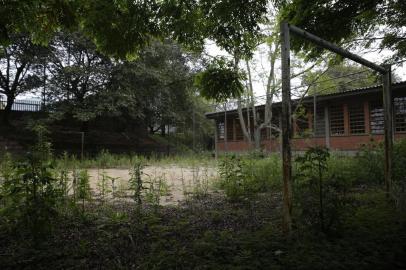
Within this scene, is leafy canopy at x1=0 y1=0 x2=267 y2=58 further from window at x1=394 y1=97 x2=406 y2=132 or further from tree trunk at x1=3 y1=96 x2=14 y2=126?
tree trunk at x1=3 y1=96 x2=14 y2=126

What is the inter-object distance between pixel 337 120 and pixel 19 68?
65.5ft

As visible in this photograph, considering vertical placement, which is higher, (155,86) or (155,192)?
(155,86)

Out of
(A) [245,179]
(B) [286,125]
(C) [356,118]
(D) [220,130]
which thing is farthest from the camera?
(D) [220,130]

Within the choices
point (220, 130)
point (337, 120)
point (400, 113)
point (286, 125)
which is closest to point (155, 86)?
point (220, 130)

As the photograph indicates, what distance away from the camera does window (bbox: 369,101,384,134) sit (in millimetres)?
17625

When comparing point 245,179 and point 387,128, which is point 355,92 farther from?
point 387,128

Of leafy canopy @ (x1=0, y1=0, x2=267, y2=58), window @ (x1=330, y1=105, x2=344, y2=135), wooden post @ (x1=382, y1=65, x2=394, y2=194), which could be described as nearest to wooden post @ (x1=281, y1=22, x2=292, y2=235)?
leafy canopy @ (x1=0, y1=0, x2=267, y2=58)

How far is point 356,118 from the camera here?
18750 mm

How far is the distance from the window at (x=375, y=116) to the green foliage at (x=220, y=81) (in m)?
14.9

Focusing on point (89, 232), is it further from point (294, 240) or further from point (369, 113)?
point (369, 113)

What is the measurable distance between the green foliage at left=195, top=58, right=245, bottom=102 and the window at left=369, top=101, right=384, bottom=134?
14.9m

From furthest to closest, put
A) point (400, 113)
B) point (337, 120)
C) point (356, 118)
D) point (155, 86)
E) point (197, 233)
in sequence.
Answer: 1. point (155, 86)
2. point (337, 120)
3. point (356, 118)
4. point (400, 113)
5. point (197, 233)

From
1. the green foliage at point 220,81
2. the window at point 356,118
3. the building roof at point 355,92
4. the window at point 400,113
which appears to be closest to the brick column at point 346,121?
the window at point 356,118

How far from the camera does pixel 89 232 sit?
12.9 ft
